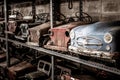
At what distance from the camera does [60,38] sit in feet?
8.47

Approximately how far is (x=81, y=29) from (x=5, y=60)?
3.08 meters

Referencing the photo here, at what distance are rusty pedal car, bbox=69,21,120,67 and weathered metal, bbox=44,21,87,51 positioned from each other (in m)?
0.14

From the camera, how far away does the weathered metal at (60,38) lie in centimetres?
248

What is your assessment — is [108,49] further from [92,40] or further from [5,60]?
[5,60]

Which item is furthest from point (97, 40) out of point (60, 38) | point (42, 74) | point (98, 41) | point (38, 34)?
point (42, 74)

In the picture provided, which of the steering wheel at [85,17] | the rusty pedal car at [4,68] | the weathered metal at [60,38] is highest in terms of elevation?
the steering wheel at [85,17]

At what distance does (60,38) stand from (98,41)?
0.69 m

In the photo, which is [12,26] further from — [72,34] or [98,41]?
[98,41]

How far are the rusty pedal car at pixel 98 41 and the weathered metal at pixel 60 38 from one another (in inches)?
5.6

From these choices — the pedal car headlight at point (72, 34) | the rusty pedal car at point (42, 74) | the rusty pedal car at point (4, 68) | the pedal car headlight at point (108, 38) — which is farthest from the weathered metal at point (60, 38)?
the rusty pedal car at point (4, 68)

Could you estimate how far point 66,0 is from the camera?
3.82m

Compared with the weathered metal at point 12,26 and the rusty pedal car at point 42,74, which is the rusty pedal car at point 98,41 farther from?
the weathered metal at point 12,26

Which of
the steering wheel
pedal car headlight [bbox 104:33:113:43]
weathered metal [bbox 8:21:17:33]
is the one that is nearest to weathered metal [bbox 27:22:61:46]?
the steering wheel

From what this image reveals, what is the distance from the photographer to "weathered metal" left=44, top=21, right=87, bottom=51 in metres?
2.48
